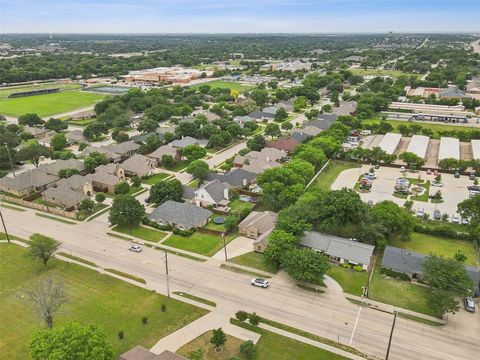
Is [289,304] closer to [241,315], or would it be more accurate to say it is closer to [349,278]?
[241,315]

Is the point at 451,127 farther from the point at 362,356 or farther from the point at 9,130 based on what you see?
the point at 9,130

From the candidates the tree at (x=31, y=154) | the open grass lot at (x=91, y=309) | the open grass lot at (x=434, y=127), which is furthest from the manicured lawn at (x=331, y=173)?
the tree at (x=31, y=154)

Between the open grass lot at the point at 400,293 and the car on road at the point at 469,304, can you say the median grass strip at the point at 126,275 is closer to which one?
the open grass lot at the point at 400,293

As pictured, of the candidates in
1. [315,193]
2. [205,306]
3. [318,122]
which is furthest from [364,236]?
[318,122]

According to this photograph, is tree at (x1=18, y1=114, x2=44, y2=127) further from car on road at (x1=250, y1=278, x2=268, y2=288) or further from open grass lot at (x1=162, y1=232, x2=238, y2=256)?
car on road at (x1=250, y1=278, x2=268, y2=288)

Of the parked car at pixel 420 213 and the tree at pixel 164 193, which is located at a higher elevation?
the tree at pixel 164 193

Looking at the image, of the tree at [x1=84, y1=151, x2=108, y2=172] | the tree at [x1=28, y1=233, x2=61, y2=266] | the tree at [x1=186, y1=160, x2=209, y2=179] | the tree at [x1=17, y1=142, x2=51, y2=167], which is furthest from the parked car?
the tree at [x1=17, y1=142, x2=51, y2=167]
